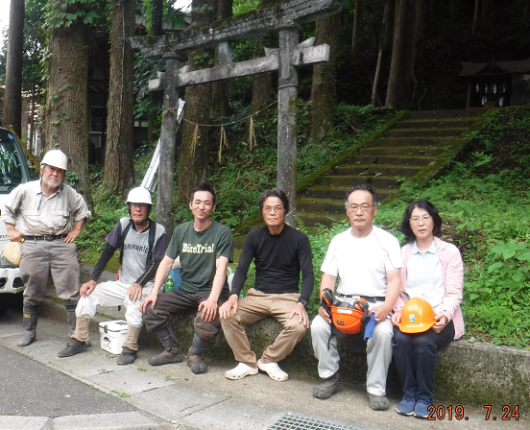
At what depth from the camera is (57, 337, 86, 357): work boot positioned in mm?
5000

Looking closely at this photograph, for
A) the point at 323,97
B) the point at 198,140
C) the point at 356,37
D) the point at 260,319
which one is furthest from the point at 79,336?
the point at 356,37

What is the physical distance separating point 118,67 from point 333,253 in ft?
28.8

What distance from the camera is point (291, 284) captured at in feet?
15.3

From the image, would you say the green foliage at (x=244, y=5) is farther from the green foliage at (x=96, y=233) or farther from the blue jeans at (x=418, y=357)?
the blue jeans at (x=418, y=357)

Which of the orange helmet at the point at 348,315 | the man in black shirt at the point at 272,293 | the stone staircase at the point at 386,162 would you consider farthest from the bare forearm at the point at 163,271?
the stone staircase at the point at 386,162

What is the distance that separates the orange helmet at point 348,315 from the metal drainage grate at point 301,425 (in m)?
0.73

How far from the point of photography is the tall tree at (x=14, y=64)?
1225 cm

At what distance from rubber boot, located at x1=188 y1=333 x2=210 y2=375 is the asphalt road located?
2.77ft

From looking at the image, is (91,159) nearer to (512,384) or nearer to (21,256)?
(21,256)

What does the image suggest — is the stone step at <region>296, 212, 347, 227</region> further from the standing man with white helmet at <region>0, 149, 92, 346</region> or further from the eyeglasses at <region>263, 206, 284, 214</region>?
the standing man with white helmet at <region>0, 149, 92, 346</region>

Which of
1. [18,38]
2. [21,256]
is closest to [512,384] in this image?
[21,256]

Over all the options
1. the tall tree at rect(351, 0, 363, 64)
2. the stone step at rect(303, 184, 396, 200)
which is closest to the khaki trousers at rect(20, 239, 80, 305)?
the stone step at rect(303, 184, 396, 200)

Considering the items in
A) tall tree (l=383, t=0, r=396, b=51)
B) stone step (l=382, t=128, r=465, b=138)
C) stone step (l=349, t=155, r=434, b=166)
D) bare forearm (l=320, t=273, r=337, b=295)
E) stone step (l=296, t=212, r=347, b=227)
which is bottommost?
bare forearm (l=320, t=273, r=337, b=295)

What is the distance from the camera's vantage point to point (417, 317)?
3.77 m
